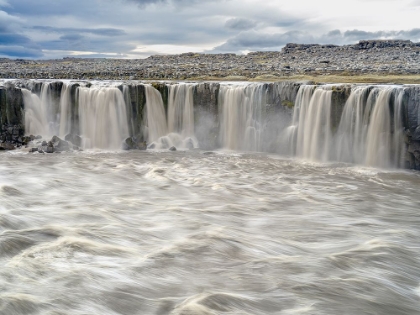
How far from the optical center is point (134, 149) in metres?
19.6

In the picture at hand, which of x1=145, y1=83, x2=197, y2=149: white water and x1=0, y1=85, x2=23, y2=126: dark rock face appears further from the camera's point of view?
x1=0, y1=85, x2=23, y2=126: dark rock face

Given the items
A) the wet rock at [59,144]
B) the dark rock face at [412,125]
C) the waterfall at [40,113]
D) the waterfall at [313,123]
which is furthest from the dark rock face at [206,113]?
the dark rock face at [412,125]

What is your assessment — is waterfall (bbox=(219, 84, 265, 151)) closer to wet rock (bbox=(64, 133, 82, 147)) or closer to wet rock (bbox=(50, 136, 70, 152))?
wet rock (bbox=(64, 133, 82, 147))

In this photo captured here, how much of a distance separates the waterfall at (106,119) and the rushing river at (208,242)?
18.5ft

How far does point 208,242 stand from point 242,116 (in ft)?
38.8

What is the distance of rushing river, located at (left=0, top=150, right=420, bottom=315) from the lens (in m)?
6.20

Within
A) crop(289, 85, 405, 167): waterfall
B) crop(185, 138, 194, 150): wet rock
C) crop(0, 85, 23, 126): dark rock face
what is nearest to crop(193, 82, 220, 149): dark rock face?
crop(185, 138, 194, 150): wet rock

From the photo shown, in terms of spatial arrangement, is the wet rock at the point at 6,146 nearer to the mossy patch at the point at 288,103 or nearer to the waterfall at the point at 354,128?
the mossy patch at the point at 288,103

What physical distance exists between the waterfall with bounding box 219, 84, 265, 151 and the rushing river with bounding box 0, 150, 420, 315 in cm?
490

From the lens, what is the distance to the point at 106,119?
20.3 meters

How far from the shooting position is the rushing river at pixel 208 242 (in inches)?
244

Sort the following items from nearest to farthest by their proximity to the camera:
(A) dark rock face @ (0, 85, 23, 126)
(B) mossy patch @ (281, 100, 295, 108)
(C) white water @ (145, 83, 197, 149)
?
(B) mossy patch @ (281, 100, 295, 108) < (C) white water @ (145, 83, 197, 149) < (A) dark rock face @ (0, 85, 23, 126)

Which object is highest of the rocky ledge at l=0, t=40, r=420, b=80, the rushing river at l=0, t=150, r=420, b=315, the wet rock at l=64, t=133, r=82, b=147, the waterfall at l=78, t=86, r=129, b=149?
the rocky ledge at l=0, t=40, r=420, b=80

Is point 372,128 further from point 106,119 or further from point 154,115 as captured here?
point 106,119
